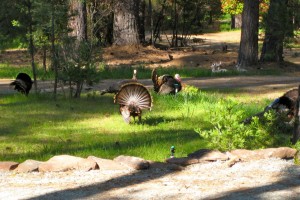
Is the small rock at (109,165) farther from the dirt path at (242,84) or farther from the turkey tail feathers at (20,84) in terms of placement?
the dirt path at (242,84)

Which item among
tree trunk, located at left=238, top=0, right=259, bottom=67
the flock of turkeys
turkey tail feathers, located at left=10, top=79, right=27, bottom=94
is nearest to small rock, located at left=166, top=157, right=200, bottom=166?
the flock of turkeys

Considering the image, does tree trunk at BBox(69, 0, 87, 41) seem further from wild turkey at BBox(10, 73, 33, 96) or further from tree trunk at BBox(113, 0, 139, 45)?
wild turkey at BBox(10, 73, 33, 96)

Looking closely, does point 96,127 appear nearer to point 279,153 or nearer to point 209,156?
point 209,156

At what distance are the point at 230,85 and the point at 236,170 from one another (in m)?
10.7

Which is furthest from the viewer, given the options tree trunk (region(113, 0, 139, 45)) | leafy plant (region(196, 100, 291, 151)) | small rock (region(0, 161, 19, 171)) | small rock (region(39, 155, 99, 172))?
tree trunk (region(113, 0, 139, 45))

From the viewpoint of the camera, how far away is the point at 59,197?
19.7 ft

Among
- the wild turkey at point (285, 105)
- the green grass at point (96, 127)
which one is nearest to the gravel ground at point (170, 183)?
the green grass at point (96, 127)

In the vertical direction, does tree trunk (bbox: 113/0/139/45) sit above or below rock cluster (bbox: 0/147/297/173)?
above

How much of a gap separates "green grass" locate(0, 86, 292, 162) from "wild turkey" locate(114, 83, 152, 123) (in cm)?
22

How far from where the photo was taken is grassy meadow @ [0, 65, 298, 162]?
923 centimetres

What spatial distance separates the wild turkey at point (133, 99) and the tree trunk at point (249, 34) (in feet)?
36.4

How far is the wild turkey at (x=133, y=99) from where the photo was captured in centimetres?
1159

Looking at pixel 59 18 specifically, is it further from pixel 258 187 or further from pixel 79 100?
pixel 258 187

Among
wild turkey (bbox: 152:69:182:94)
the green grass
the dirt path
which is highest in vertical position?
wild turkey (bbox: 152:69:182:94)
